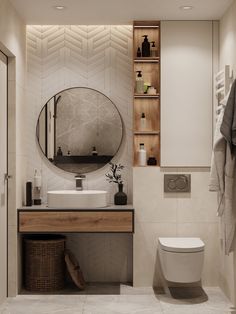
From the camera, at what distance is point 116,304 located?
4.15 metres

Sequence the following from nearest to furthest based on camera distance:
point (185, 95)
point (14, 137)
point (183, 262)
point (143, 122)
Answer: point (183, 262) < point (14, 137) < point (185, 95) < point (143, 122)

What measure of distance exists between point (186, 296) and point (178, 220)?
2.19ft

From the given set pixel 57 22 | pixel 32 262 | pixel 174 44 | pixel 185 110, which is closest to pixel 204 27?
pixel 174 44

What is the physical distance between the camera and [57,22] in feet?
15.3

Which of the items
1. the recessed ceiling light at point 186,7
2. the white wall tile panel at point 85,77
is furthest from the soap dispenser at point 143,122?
the recessed ceiling light at point 186,7

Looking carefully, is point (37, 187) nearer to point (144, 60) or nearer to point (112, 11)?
point (144, 60)

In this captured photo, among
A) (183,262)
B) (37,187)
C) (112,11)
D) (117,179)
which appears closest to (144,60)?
(112,11)

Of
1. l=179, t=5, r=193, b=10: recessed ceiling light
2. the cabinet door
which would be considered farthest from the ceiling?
the cabinet door

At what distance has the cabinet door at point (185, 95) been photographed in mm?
4602

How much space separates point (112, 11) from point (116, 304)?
7.96ft

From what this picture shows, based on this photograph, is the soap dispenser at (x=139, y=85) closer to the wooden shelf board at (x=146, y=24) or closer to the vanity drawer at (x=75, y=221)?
the wooden shelf board at (x=146, y=24)

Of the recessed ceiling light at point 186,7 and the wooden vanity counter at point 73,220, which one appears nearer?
the recessed ceiling light at point 186,7

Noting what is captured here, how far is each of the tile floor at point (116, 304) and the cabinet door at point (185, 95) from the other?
1.17m

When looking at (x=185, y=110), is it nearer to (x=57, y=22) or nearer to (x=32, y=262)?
(x=57, y=22)
